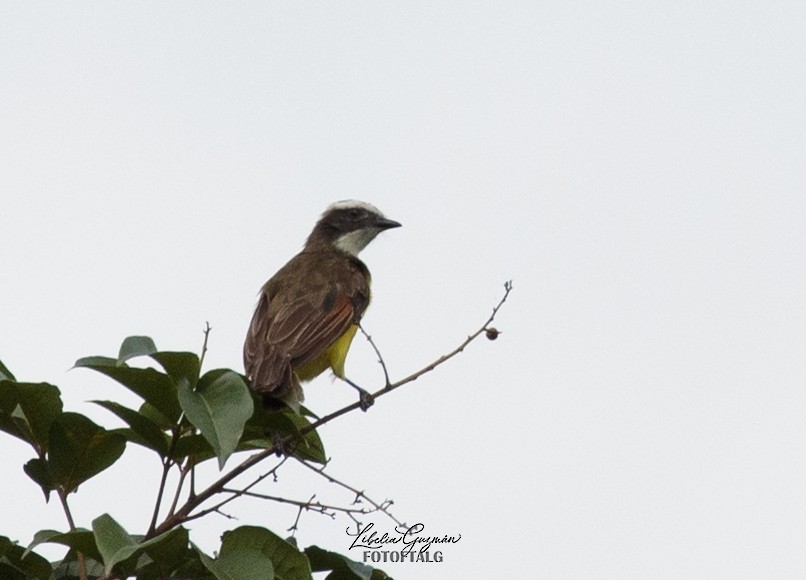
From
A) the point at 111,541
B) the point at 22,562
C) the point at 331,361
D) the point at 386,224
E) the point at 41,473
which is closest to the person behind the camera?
the point at 111,541

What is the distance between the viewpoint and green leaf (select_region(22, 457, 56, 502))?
307 cm

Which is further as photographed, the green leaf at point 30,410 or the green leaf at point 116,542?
the green leaf at point 30,410

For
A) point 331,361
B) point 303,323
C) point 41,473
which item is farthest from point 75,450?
point 331,361

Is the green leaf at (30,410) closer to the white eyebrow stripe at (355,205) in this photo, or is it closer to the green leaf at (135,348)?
the green leaf at (135,348)

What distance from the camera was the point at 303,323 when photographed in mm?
5621

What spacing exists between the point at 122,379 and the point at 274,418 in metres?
0.54

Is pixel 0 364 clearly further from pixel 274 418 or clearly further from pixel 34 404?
pixel 274 418

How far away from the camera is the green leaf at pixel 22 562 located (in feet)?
9.30

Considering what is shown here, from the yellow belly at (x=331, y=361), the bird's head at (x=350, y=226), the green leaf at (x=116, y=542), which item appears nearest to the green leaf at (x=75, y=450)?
the green leaf at (x=116, y=542)

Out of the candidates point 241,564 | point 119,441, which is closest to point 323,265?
point 119,441

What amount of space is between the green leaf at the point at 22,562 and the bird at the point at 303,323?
1.18 m

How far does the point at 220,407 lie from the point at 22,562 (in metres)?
0.58

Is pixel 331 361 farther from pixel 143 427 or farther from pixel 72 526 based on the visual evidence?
pixel 72 526

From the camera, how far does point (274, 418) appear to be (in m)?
3.47
